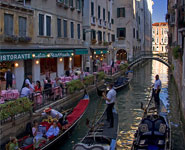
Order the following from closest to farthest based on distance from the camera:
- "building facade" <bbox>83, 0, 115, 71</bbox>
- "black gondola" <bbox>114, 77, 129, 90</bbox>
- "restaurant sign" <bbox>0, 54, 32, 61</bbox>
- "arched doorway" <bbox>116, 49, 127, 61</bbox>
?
"restaurant sign" <bbox>0, 54, 32, 61</bbox> < "black gondola" <bbox>114, 77, 129, 90</bbox> < "building facade" <bbox>83, 0, 115, 71</bbox> < "arched doorway" <bbox>116, 49, 127, 61</bbox>

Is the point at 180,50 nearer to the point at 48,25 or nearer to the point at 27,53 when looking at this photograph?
the point at 48,25

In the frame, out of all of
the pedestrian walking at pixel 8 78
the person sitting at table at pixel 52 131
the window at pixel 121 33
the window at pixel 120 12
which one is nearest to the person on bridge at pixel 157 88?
the person sitting at table at pixel 52 131

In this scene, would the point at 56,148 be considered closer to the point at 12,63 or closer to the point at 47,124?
the point at 47,124

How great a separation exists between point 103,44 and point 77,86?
14.5 meters

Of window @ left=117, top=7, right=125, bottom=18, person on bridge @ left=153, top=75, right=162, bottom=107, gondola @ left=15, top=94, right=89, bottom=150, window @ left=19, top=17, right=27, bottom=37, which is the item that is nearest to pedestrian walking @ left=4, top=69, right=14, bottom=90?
window @ left=19, top=17, right=27, bottom=37

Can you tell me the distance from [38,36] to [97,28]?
38.9 feet

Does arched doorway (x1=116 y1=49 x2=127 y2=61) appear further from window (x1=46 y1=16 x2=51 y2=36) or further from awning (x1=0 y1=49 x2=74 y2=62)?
window (x1=46 y1=16 x2=51 y2=36)

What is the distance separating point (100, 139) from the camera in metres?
8.16

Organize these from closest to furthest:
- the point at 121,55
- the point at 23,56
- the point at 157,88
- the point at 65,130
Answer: the point at 65,130 → the point at 157,88 → the point at 23,56 → the point at 121,55

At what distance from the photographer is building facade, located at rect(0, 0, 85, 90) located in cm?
1299

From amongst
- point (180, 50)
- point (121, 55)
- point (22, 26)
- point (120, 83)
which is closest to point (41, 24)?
point (22, 26)

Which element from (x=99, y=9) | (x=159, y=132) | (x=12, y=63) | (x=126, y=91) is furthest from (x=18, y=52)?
(x=99, y=9)

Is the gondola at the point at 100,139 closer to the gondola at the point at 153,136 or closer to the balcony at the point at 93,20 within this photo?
the gondola at the point at 153,136

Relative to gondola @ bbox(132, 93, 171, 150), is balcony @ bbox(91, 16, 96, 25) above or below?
above
